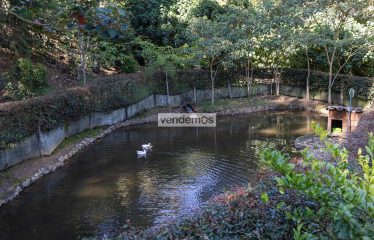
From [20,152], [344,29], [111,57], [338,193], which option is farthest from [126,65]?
[338,193]

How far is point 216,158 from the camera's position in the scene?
1497cm

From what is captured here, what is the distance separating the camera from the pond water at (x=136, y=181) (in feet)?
33.1

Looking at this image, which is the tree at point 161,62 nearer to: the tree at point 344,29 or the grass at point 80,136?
the grass at point 80,136

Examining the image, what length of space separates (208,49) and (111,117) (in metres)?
6.79

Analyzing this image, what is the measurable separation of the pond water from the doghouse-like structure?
160 centimetres

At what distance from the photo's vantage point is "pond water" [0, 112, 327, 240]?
10.1 metres

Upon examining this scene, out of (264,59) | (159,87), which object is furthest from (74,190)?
(264,59)

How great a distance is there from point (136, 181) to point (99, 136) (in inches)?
222

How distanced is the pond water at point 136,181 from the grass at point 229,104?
368 centimetres

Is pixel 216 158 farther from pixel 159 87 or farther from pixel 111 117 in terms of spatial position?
pixel 159 87

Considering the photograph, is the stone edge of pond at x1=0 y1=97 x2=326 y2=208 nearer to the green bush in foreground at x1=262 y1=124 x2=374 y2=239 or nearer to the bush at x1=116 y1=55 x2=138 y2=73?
the bush at x1=116 y1=55 x2=138 y2=73

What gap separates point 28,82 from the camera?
17500 mm

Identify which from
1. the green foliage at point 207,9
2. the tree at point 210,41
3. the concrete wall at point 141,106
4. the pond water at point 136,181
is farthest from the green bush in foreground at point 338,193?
the green foliage at point 207,9

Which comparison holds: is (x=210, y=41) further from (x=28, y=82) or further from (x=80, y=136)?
(x=28, y=82)
